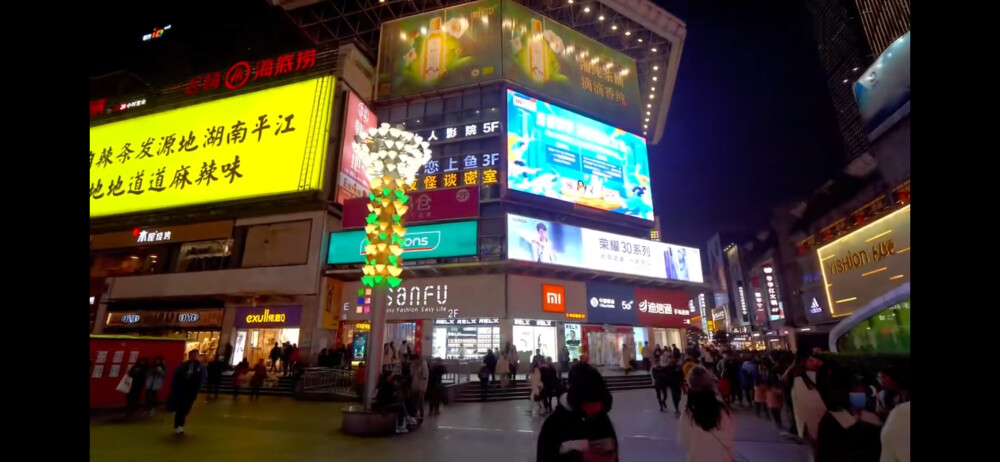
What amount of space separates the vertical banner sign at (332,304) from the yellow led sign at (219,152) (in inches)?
205

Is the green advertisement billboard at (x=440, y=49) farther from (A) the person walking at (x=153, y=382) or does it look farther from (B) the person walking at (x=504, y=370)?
(A) the person walking at (x=153, y=382)

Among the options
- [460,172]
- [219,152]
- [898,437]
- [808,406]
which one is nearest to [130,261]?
[219,152]

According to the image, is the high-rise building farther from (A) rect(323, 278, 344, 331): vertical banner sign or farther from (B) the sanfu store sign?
(A) rect(323, 278, 344, 331): vertical banner sign

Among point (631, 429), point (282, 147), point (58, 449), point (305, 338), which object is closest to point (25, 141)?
point (58, 449)

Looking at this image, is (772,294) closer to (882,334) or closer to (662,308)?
(662,308)

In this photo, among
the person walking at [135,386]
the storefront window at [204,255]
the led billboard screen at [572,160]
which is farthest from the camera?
the led billboard screen at [572,160]

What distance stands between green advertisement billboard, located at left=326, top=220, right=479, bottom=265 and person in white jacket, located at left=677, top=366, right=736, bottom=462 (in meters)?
17.7

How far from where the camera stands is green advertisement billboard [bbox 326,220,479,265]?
838 inches

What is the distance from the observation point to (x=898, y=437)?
7.80 ft

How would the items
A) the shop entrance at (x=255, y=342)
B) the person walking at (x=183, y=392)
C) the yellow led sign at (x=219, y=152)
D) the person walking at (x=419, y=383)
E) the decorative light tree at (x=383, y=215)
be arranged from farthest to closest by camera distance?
the yellow led sign at (x=219, y=152) < the shop entrance at (x=255, y=342) < the person walking at (x=419, y=383) < the decorative light tree at (x=383, y=215) < the person walking at (x=183, y=392)

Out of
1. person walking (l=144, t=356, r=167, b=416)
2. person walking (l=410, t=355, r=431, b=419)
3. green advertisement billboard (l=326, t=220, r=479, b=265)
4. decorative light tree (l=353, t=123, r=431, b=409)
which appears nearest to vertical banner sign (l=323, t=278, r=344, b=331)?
green advertisement billboard (l=326, t=220, r=479, b=265)

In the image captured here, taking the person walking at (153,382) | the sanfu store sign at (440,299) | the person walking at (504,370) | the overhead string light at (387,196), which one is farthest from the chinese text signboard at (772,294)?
the person walking at (153,382)

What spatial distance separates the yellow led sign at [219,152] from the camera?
23125 mm

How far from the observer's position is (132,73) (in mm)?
33750
